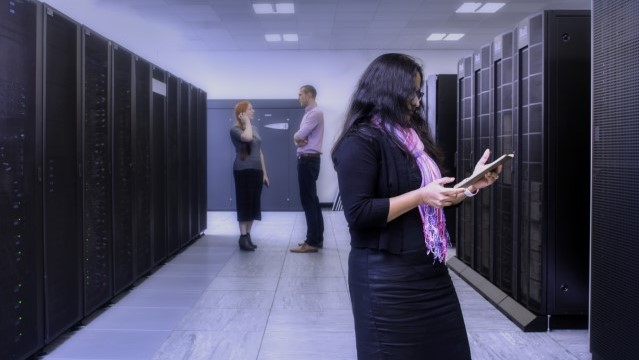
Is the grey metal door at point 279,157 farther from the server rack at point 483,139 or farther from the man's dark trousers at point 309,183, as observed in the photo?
the server rack at point 483,139

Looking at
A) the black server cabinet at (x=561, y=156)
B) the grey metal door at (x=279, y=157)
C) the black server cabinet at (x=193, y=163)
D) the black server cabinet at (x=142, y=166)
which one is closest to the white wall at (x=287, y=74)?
the grey metal door at (x=279, y=157)

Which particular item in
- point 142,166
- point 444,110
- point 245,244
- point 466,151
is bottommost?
point 245,244

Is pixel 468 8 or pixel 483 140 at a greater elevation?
pixel 468 8

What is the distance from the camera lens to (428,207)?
1495 mm

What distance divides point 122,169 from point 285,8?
4814 mm

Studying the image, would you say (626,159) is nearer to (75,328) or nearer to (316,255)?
(75,328)

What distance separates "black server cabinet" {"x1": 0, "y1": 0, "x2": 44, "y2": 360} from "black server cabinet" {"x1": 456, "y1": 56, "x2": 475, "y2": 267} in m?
2.89

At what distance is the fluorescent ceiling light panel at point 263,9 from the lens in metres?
7.80

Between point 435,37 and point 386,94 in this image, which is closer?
point 386,94

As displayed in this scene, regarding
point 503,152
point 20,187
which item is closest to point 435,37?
point 503,152

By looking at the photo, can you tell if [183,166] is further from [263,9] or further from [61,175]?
[263,9]

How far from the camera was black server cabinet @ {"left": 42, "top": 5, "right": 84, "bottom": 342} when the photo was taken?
8.72 ft

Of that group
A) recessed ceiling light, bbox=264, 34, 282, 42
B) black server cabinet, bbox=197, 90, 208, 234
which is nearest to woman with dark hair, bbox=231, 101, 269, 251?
black server cabinet, bbox=197, 90, 208, 234

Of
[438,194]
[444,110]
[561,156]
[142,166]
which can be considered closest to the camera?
[438,194]
